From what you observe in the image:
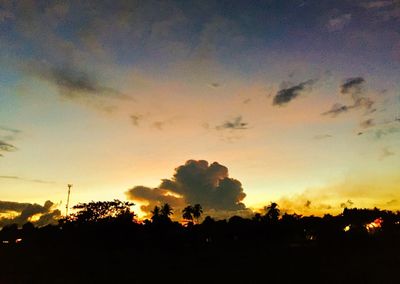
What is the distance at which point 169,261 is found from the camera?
54969 mm

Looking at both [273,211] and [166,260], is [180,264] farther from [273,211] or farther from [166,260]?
[273,211]

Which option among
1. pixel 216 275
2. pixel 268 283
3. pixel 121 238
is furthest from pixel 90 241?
pixel 268 283

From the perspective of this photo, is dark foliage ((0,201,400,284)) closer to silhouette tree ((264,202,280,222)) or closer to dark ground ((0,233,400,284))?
dark ground ((0,233,400,284))

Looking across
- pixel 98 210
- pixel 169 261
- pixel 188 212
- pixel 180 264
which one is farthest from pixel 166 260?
pixel 188 212

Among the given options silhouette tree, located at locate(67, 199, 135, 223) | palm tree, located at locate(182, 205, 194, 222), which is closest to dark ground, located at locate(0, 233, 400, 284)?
silhouette tree, located at locate(67, 199, 135, 223)

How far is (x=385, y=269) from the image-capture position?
3866 cm

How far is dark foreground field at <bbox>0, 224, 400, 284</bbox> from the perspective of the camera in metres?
39.1

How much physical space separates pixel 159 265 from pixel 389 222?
116674 mm

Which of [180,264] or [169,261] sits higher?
[169,261]

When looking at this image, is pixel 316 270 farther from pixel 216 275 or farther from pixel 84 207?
pixel 84 207

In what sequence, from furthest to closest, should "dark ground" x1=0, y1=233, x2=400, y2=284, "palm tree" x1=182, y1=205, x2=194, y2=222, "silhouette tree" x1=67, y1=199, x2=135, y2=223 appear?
1. "palm tree" x1=182, y1=205, x2=194, y2=222
2. "silhouette tree" x1=67, y1=199, x2=135, y2=223
3. "dark ground" x1=0, y1=233, x2=400, y2=284

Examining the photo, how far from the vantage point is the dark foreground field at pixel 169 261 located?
39125mm

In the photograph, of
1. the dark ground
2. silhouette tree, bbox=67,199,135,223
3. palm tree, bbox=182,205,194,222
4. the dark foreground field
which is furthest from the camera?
palm tree, bbox=182,205,194,222

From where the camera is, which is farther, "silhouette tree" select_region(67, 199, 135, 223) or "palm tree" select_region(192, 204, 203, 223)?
"palm tree" select_region(192, 204, 203, 223)
